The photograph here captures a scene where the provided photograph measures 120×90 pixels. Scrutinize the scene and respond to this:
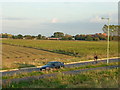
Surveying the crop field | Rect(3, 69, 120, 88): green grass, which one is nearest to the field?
the crop field

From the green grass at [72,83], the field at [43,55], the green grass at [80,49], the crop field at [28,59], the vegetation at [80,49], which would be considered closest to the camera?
the green grass at [72,83]

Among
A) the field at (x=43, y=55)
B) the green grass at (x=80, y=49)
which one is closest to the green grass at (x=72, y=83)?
the field at (x=43, y=55)

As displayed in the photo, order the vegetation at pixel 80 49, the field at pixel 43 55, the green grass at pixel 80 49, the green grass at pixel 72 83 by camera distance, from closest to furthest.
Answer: the green grass at pixel 72 83 → the field at pixel 43 55 → the vegetation at pixel 80 49 → the green grass at pixel 80 49

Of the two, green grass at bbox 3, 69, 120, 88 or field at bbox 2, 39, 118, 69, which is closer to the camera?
green grass at bbox 3, 69, 120, 88

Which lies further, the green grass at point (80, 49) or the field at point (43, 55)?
the green grass at point (80, 49)

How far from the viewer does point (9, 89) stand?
10.1 m

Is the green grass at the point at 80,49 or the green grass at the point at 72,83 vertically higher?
the green grass at the point at 72,83

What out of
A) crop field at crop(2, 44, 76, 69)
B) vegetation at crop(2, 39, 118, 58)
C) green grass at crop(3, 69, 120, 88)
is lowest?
crop field at crop(2, 44, 76, 69)

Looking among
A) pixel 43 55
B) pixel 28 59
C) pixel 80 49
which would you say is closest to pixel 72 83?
pixel 28 59

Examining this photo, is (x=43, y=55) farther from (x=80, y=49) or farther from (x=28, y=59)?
(x=80, y=49)

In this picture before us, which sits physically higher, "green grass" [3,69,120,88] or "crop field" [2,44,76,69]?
"green grass" [3,69,120,88]

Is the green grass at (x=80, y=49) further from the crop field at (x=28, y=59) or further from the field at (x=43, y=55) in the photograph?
the crop field at (x=28, y=59)

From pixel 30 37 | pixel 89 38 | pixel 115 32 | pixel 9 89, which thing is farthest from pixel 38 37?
pixel 9 89

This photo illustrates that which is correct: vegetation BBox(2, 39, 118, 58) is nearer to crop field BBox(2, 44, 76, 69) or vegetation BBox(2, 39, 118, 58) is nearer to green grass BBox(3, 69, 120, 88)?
crop field BBox(2, 44, 76, 69)
